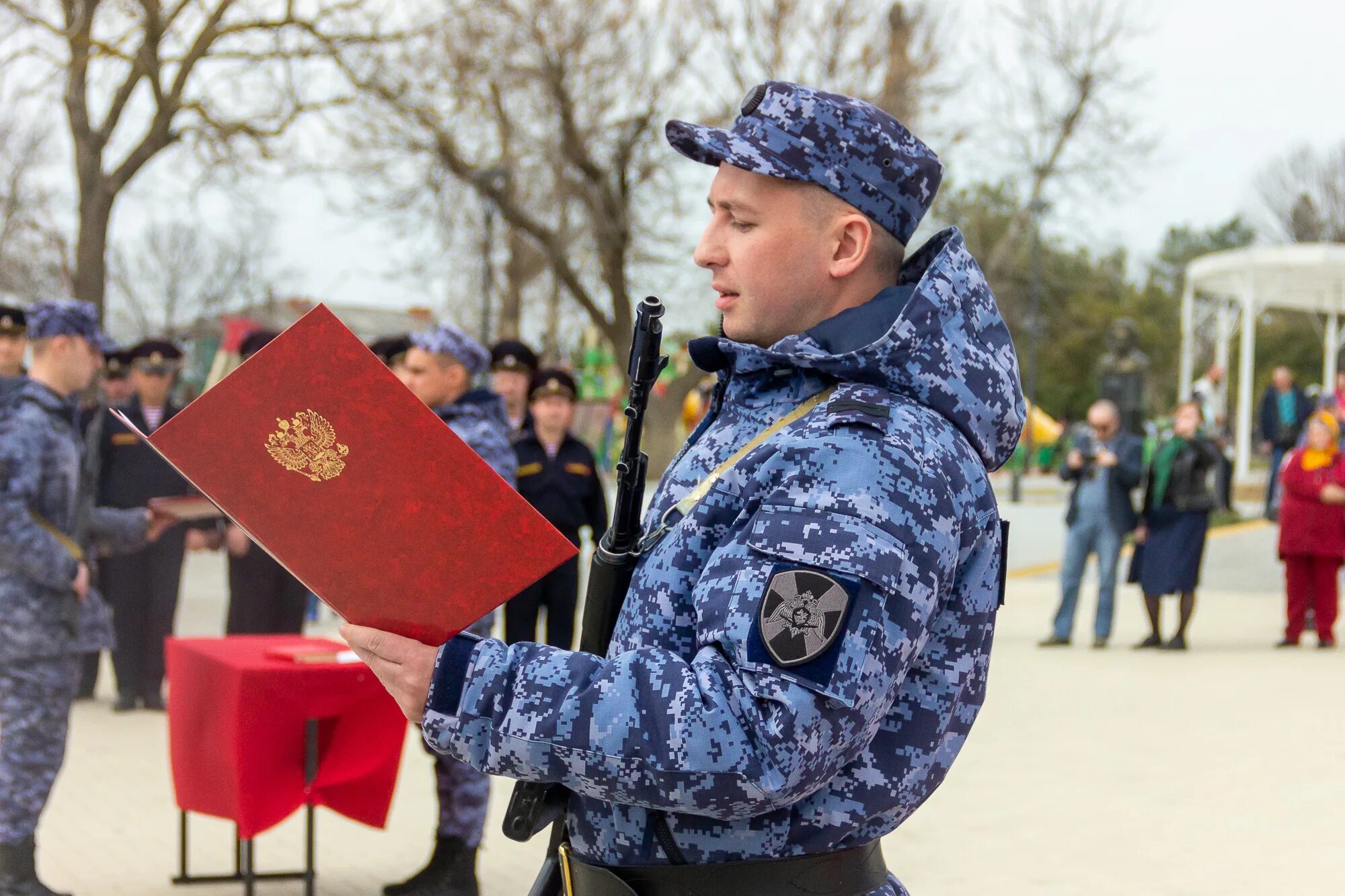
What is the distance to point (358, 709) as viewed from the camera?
489cm

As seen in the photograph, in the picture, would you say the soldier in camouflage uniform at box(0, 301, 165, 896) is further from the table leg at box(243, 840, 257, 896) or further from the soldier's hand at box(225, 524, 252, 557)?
the soldier's hand at box(225, 524, 252, 557)

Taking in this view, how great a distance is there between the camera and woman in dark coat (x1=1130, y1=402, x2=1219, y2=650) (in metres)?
11.6

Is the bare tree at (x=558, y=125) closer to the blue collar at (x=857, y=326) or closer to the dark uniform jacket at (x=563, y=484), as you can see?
the dark uniform jacket at (x=563, y=484)

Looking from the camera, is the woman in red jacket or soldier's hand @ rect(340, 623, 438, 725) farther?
the woman in red jacket

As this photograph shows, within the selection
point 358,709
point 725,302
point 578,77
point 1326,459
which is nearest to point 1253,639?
point 1326,459

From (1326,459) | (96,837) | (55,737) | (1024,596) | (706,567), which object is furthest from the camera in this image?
(1024,596)

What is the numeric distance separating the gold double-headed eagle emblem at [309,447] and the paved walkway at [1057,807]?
3.94 m

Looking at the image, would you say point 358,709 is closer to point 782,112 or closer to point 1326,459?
point 782,112

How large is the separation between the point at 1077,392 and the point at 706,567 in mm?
56411

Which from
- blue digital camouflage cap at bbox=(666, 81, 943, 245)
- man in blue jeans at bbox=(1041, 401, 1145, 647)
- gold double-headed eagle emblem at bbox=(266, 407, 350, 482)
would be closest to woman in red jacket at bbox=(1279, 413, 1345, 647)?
man in blue jeans at bbox=(1041, 401, 1145, 647)

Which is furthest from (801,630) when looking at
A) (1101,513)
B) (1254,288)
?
(1254,288)

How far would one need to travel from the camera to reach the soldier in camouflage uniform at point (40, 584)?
4805 millimetres

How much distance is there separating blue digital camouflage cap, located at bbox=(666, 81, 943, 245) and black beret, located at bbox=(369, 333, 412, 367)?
4525 mm

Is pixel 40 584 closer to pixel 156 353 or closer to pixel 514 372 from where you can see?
pixel 514 372
